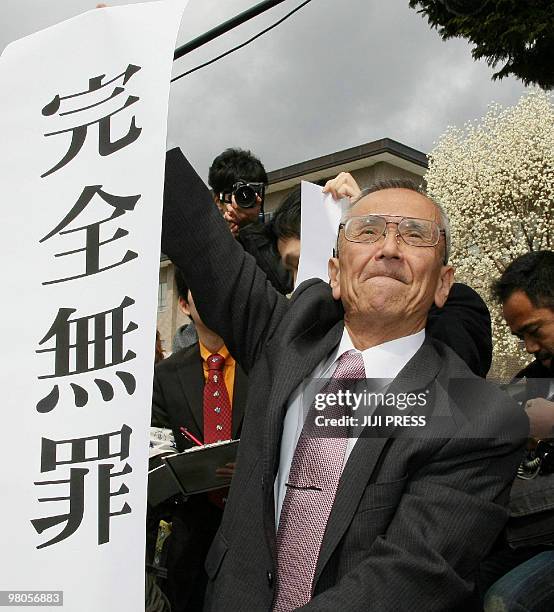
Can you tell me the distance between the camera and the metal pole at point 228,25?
11.5 feet

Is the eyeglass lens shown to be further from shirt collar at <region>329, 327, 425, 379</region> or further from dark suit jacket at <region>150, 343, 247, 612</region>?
dark suit jacket at <region>150, 343, 247, 612</region>

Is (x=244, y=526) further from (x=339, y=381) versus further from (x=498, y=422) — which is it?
(x=498, y=422)

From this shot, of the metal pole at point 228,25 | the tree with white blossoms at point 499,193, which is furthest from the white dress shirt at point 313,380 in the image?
the tree with white blossoms at point 499,193

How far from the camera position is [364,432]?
1645 mm

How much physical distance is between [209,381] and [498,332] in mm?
16402

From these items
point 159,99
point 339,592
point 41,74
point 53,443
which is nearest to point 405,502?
point 339,592

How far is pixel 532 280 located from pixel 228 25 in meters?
1.84

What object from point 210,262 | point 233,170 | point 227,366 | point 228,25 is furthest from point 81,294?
point 228,25

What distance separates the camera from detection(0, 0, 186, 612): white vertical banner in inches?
56.5

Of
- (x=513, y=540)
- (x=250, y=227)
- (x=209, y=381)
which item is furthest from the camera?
(x=250, y=227)

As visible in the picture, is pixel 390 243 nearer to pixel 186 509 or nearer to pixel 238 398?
pixel 238 398

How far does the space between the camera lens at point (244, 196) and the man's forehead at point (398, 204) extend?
1239 millimetres

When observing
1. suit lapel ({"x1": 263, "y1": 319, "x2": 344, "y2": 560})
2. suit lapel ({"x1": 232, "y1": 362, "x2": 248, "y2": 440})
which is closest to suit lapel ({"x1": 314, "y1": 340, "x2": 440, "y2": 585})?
suit lapel ({"x1": 263, "y1": 319, "x2": 344, "y2": 560})

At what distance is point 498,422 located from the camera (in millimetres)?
1622
